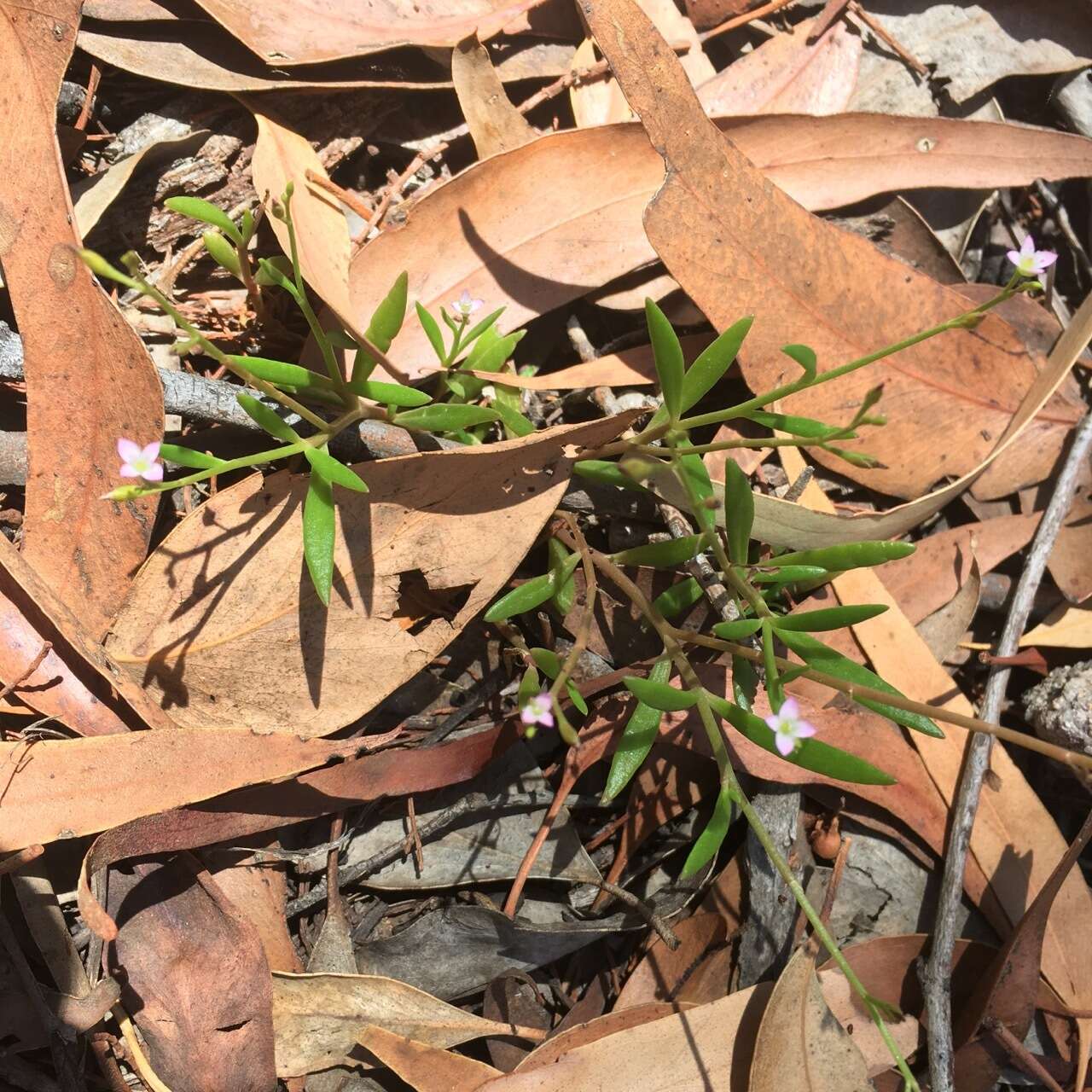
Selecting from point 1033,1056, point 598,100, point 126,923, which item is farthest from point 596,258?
point 1033,1056

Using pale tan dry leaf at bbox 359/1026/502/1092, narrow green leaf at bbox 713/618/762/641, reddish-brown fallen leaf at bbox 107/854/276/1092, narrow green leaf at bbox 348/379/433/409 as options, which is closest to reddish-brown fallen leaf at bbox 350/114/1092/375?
narrow green leaf at bbox 348/379/433/409

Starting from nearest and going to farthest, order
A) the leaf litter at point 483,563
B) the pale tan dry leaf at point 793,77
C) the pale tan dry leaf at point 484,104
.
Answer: the leaf litter at point 483,563 < the pale tan dry leaf at point 484,104 < the pale tan dry leaf at point 793,77

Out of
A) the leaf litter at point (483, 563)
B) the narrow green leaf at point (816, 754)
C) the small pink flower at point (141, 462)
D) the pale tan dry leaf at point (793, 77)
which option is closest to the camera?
the small pink flower at point (141, 462)

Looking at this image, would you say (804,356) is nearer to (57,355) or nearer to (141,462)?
(141,462)

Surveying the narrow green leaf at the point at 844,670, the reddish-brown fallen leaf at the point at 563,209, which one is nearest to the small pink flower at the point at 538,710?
the narrow green leaf at the point at 844,670

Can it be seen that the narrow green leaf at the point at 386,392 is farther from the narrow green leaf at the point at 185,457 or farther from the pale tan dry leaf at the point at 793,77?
the pale tan dry leaf at the point at 793,77

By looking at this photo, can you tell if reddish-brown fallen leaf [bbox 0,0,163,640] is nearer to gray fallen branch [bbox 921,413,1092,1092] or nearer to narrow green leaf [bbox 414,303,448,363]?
narrow green leaf [bbox 414,303,448,363]

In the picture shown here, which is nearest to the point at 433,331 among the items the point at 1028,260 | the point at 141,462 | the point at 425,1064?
the point at 141,462
